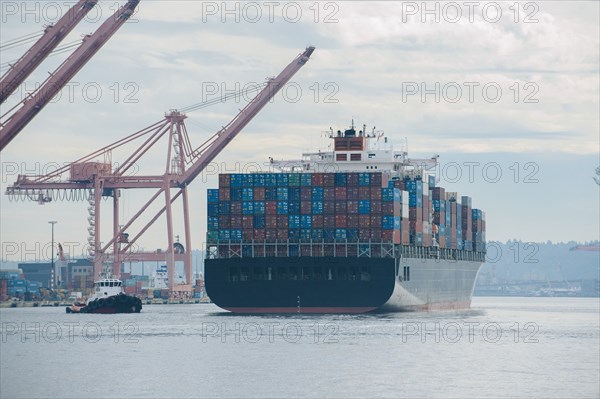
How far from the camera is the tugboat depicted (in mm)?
109000

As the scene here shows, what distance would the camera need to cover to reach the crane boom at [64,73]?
10488 centimetres

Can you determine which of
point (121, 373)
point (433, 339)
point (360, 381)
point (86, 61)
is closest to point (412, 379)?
point (360, 381)

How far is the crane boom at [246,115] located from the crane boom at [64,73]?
33.9 m

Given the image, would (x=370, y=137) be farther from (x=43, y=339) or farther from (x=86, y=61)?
(x=43, y=339)

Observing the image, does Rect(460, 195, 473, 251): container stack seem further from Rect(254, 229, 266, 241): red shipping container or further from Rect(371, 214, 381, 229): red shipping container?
Rect(254, 229, 266, 241): red shipping container

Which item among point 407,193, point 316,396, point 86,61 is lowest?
point 316,396

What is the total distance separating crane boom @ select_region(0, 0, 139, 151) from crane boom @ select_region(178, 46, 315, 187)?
3391 centimetres

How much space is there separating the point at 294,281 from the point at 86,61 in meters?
25.4

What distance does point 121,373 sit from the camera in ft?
194

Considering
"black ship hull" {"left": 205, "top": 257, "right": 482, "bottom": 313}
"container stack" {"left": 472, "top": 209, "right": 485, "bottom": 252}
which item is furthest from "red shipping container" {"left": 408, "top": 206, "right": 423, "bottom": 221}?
"container stack" {"left": 472, "top": 209, "right": 485, "bottom": 252}

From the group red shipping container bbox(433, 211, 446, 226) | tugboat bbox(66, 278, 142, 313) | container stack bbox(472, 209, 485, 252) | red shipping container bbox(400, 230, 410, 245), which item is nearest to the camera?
red shipping container bbox(400, 230, 410, 245)

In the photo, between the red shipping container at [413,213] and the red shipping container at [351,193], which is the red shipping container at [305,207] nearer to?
the red shipping container at [351,193]

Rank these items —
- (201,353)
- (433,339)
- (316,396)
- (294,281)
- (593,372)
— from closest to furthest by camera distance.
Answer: (316,396)
(593,372)
(201,353)
(433,339)
(294,281)

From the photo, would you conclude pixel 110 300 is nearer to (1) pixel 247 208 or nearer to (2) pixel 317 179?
(1) pixel 247 208
